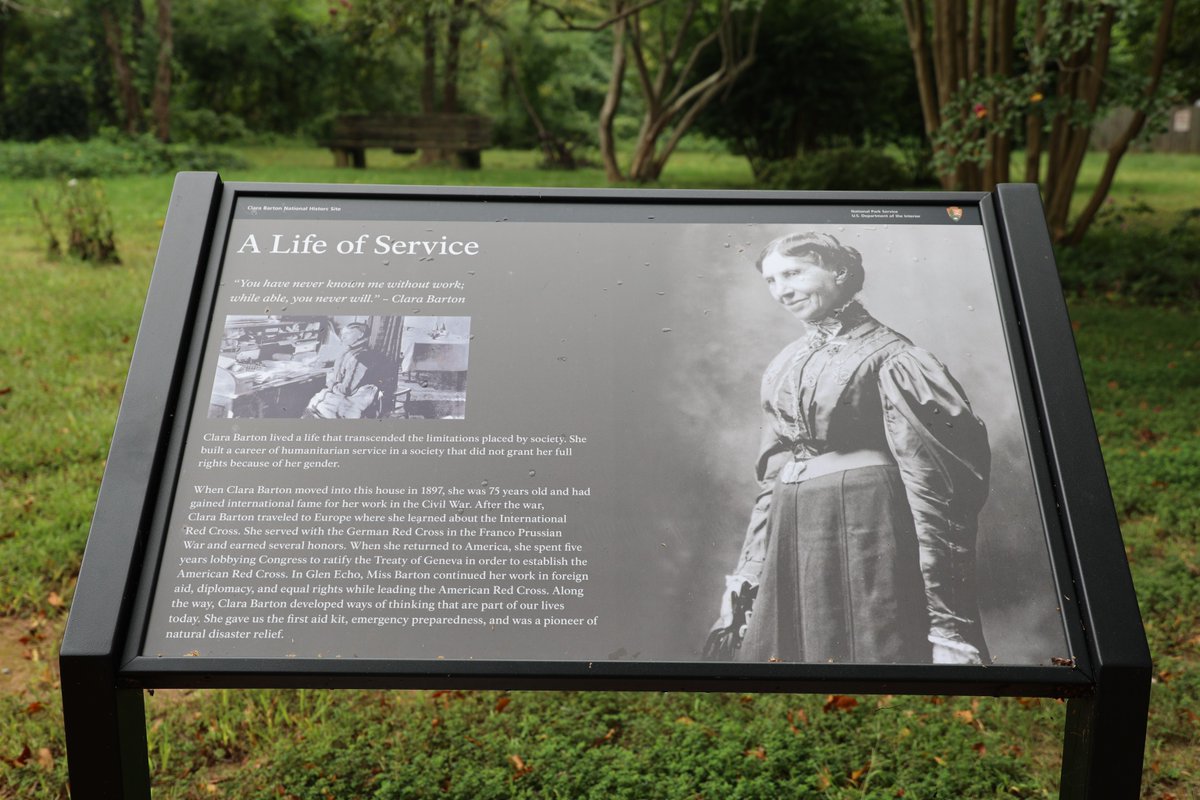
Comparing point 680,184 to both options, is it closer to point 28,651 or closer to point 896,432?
point 28,651

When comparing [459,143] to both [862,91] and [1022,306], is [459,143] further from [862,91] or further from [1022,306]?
[1022,306]

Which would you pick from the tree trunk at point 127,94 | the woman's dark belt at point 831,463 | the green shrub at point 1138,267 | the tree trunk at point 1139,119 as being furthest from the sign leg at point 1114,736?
the tree trunk at point 127,94

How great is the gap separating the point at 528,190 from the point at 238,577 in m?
1.09

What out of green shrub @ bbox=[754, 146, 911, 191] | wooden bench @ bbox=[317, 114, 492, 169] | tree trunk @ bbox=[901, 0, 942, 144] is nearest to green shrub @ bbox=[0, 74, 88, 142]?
wooden bench @ bbox=[317, 114, 492, 169]

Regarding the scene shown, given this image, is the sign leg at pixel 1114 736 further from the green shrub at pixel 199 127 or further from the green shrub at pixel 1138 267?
the green shrub at pixel 199 127

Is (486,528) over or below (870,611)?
over

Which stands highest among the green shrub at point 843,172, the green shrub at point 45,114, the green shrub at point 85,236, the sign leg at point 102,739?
the green shrub at point 45,114

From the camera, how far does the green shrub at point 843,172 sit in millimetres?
12805

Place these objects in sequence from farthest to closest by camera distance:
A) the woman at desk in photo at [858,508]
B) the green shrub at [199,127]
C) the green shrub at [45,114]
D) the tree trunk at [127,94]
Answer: the green shrub at [199,127] < the green shrub at [45,114] < the tree trunk at [127,94] < the woman at desk in photo at [858,508]

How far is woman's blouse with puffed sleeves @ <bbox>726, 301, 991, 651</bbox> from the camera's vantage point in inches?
80.8

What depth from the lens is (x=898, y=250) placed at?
7.92 ft

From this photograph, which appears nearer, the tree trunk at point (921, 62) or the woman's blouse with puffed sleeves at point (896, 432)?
the woman's blouse with puffed sleeves at point (896, 432)

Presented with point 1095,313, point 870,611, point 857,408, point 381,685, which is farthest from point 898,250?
point 1095,313

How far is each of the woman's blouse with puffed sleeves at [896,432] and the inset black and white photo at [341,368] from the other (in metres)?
0.67
